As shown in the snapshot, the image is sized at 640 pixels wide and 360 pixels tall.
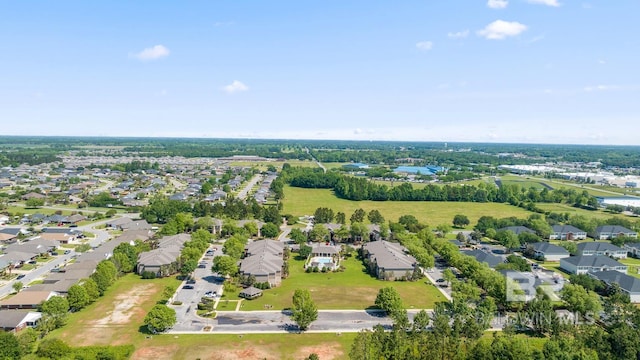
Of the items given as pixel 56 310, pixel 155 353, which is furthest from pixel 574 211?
pixel 56 310

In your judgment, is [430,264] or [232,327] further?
[430,264]

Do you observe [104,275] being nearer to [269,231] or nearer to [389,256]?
[269,231]

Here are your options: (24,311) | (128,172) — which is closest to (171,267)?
(24,311)

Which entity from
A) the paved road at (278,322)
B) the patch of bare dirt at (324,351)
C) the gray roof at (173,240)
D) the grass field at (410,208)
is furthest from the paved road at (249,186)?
the patch of bare dirt at (324,351)

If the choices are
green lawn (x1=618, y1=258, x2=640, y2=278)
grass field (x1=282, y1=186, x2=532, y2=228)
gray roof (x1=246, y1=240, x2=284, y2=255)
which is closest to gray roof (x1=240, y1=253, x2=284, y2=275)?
gray roof (x1=246, y1=240, x2=284, y2=255)

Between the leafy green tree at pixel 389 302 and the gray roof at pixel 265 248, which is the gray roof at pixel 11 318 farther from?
the leafy green tree at pixel 389 302

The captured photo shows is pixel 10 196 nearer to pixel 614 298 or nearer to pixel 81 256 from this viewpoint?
pixel 81 256
